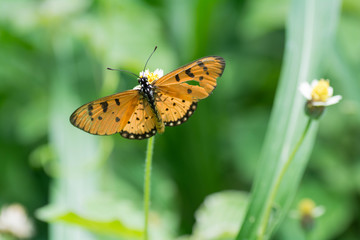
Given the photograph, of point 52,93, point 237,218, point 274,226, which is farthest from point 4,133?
point 274,226

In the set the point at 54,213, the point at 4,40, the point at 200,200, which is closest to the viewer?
the point at 54,213

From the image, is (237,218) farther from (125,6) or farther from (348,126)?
(125,6)

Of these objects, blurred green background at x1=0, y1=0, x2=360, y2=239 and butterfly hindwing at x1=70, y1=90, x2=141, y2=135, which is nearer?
butterfly hindwing at x1=70, y1=90, x2=141, y2=135

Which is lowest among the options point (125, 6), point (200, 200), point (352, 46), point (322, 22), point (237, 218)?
point (237, 218)

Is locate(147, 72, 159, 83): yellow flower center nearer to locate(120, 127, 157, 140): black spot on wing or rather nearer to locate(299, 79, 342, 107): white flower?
locate(120, 127, 157, 140): black spot on wing

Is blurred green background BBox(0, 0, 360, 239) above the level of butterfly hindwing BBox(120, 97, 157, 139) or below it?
above

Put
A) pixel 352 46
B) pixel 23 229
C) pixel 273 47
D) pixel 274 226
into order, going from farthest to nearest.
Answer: pixel 273 47 → pixel 352 46 → pixel 23 229 → pixel 274 226

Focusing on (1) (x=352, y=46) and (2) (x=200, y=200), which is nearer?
(1) (x=352, y=46)

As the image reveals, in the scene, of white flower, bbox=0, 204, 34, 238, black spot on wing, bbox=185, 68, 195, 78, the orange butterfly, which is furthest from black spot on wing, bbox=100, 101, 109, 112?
white flower, bbox=0, 204, 34, 238

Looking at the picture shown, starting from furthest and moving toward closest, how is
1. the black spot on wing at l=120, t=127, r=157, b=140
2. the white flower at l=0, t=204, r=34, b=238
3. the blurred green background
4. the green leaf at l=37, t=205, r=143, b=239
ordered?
the blurred green background
the white flower at l=0, t=204, r=34, b=238
the green leaf at l=37, t=205, r=143, b=239
the black spot on wing at l=120, t=127, r=157, b=140
